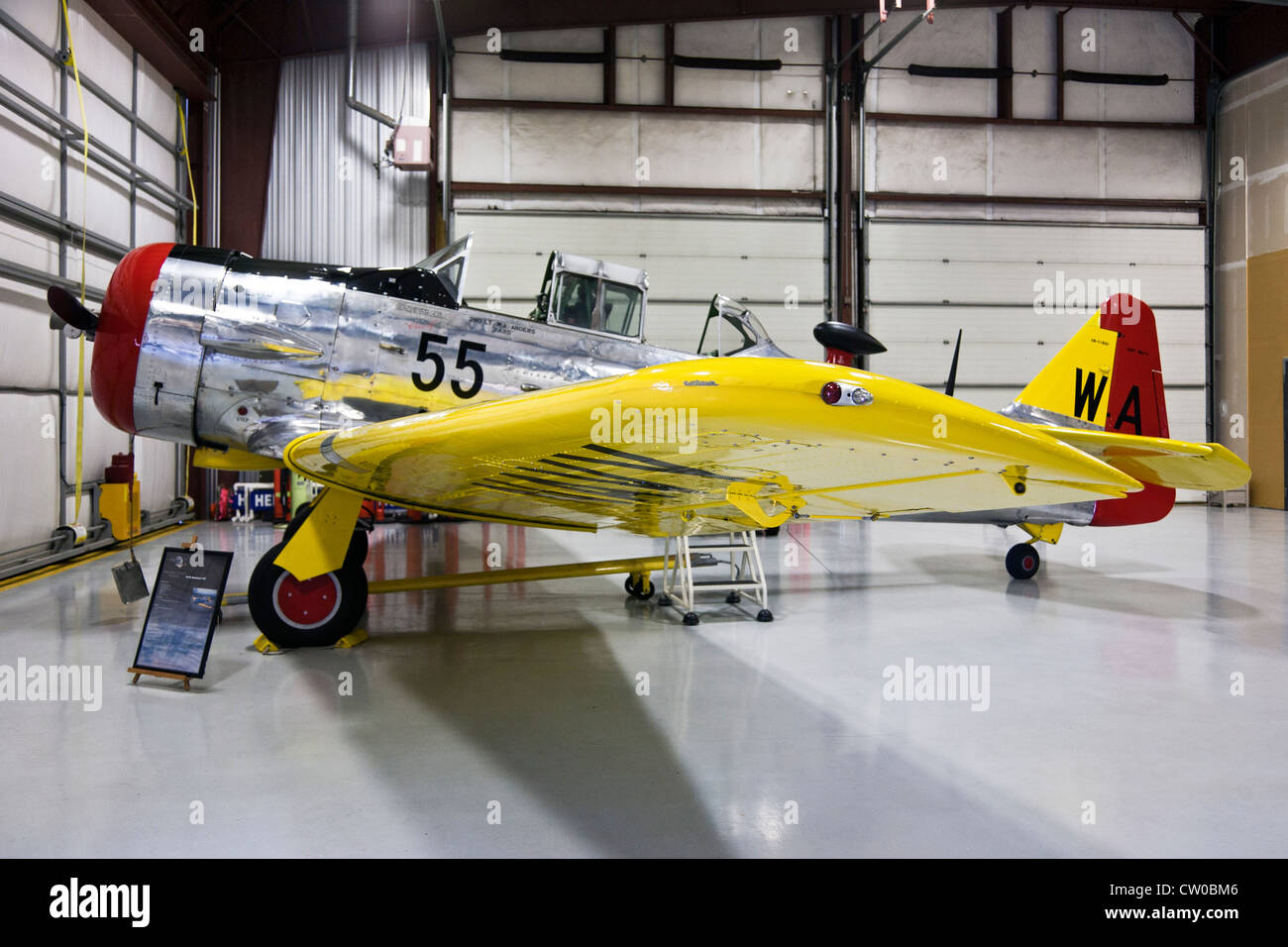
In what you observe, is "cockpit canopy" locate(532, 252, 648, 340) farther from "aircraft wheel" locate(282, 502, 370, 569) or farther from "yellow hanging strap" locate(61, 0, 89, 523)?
"yellow hanging strap" locate(61, 0, 89, 523)

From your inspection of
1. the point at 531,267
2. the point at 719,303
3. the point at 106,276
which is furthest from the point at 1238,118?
the point at 106,276

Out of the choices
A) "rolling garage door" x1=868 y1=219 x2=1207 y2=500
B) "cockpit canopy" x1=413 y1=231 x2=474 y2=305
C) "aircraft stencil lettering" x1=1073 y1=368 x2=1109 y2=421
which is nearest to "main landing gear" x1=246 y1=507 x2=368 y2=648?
"cockpit canopy" x1=413 y1=231 x2=474 y2=305

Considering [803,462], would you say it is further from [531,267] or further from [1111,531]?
[531,267]

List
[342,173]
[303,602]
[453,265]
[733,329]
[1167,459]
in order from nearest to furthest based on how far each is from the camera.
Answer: [1167,459] → [303,602] → [453,265] → [733,329] → [342,173]

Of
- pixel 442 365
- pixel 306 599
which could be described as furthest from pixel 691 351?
pixel 306 599

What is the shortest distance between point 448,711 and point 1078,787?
2567 millimetres

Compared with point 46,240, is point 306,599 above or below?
below

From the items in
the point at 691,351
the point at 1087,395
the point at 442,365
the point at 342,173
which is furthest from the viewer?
the point at 342,173

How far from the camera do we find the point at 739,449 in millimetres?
1909

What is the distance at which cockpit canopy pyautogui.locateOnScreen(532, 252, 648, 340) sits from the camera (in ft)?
16.3

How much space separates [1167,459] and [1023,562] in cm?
373

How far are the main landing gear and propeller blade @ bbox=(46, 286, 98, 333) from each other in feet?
5.74

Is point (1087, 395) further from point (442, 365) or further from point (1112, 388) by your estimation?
point (442, 365)

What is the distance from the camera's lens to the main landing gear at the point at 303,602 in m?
4.37
